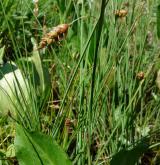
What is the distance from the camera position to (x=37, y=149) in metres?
0.75

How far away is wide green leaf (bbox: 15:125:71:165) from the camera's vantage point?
0.74 m

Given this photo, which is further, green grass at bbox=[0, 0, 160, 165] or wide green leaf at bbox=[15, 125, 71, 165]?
green grass at bbox=[0, 0, 160, 165]

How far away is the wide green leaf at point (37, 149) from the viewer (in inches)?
29.1

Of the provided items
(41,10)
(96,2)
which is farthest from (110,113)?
(41,10)

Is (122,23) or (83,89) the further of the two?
(122,23)

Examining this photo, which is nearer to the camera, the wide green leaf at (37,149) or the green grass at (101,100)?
the wide green leaf at (37,149)

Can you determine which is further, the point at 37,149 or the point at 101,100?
the point at 101,100

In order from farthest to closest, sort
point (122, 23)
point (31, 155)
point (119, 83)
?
point (122, 23), point (119, 83), point (31, 155)

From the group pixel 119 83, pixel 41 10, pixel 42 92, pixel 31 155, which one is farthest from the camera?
pixel 41 10

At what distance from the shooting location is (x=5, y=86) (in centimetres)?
109

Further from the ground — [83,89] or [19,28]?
[83,89]

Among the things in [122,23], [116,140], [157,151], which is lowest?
[157,151]

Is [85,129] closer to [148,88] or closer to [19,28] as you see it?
[148,88]

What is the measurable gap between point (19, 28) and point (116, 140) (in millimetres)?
972
